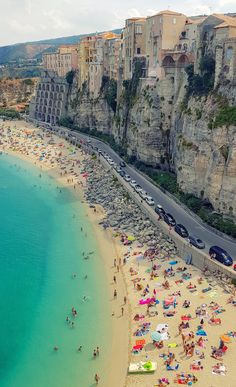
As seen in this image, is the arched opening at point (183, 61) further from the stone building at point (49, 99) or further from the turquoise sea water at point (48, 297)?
the stone building at point (49, 99)

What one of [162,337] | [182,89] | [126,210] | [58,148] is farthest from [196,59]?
[58,148]

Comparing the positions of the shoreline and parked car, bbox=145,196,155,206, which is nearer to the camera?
the shoreline

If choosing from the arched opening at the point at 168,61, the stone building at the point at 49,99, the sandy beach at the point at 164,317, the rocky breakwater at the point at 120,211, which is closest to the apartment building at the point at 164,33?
the arched opening at the point at 168,61

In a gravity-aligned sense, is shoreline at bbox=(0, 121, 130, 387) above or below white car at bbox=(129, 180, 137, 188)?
below

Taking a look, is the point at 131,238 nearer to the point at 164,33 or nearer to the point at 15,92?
the point at 164,33

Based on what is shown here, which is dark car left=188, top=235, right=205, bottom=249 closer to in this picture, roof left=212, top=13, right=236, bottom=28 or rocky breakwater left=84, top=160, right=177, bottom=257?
rocky breakwater left=84, top=160, right=177, bottom=257

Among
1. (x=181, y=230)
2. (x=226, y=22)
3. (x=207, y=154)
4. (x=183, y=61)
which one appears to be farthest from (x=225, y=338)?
(x=183, y=61)

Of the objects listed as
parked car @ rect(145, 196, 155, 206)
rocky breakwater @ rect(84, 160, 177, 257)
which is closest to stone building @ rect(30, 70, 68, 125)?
rocky breakwater @ rect(84, 160, 177, 257)
